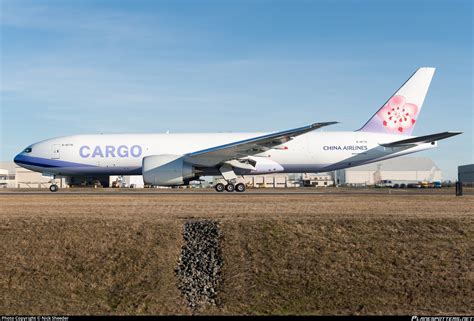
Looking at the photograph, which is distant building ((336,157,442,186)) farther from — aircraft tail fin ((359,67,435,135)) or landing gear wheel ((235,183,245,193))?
landing gear wheel ((235,183,245,193))

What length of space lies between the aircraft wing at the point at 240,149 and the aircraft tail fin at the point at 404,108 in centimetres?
743

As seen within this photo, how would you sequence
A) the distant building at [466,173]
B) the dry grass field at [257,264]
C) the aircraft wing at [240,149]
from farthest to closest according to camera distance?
the distant building at [466,173] < the aircraft wing at [240,149] < the dry grass field at [257,264]

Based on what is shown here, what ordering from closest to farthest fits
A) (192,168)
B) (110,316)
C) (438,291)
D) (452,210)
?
(110,316) < (438,291) < (452,210) < (192,168)

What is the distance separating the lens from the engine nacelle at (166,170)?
3250 centimetres

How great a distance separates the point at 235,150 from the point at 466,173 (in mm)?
71594

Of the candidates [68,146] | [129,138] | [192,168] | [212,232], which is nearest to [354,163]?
[192,168]

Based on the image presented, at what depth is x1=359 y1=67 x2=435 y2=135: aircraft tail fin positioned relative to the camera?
1483 inches

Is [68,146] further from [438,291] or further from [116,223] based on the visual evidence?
[438,291]

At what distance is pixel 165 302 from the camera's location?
1270 cm

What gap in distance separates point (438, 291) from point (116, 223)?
9199mm

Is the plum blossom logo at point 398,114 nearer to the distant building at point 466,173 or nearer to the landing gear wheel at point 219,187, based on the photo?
the landing gear wheel at point 219,187

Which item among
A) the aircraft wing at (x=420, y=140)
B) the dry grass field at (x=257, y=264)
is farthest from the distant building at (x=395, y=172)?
the dry grass field at (x=257, y=264)

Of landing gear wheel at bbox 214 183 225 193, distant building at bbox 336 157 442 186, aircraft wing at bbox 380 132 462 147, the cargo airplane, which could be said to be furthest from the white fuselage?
distant building at bbox 336 157 442 186

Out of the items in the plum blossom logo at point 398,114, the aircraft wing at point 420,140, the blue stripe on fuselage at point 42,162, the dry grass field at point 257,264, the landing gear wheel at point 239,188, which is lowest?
the dry grass field at point 257,264
